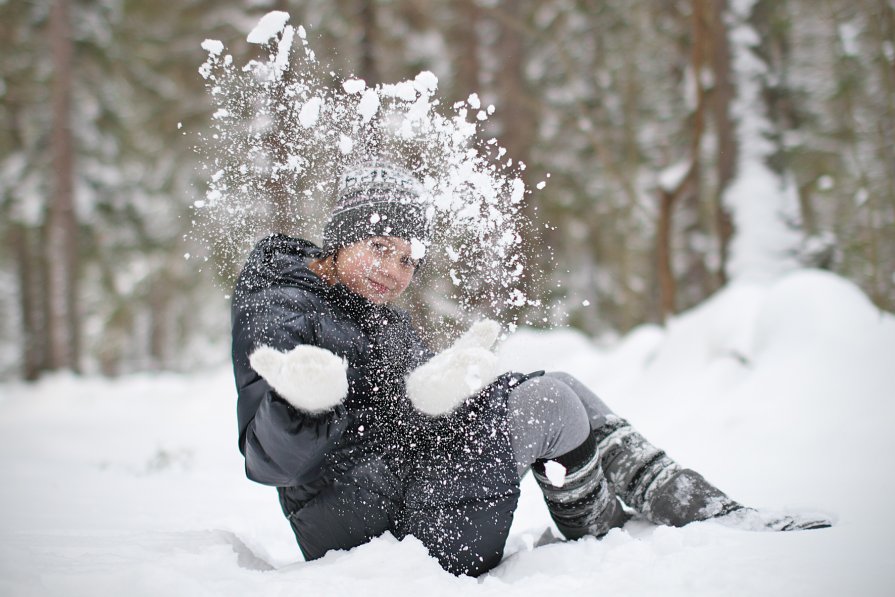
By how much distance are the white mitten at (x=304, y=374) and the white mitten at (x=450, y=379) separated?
0.29 meters

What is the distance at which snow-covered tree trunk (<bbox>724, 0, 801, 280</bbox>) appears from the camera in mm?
5668

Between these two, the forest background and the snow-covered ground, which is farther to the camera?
the forest background

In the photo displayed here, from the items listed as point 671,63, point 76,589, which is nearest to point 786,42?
point 671,63

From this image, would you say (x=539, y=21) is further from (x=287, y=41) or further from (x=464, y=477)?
(x=464, y=477)

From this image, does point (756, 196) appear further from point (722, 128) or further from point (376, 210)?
point (376, 210)

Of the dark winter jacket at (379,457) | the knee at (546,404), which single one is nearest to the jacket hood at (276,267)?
the dark winter jacket at (379,457)

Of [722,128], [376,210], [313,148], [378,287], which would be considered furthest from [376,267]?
[722,128]

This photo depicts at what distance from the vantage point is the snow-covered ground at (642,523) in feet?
4.86

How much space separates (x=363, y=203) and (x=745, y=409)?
2.72 m

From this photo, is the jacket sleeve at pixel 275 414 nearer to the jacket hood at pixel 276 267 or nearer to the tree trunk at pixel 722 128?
the jacket hood at pixel 276 267

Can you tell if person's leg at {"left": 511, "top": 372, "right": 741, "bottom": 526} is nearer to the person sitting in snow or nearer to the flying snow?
the person sitting in snow

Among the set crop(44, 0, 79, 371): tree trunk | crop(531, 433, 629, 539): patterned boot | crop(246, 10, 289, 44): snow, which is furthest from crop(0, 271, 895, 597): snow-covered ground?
crop(44, 0, 79, 371): tree trunk

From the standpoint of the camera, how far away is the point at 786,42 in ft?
21.8

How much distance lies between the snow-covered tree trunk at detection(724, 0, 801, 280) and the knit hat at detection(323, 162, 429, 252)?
463 cm
